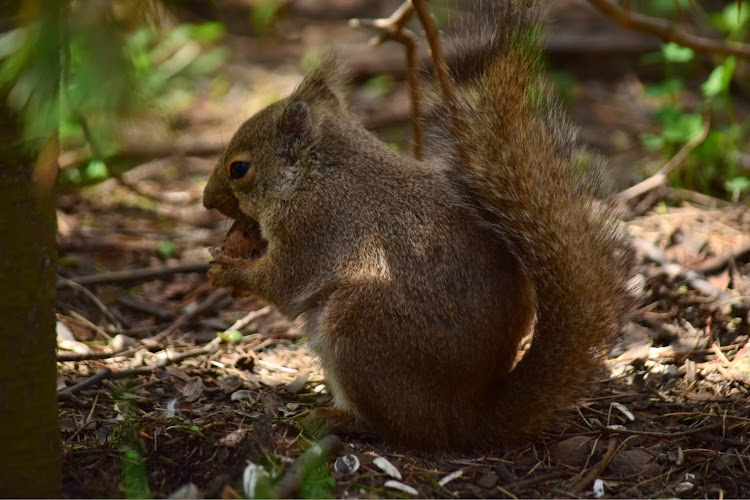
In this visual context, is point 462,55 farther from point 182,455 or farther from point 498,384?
point 182,455

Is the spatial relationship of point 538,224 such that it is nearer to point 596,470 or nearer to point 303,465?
point 596,470

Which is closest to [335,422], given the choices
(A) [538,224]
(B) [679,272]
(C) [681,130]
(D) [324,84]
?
(A) [538,224]

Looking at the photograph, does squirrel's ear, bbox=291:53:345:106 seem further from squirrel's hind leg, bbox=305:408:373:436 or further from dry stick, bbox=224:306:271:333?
squirrel's hind leg, bbox=305:408:373:436

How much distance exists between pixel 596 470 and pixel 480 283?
0.79 m

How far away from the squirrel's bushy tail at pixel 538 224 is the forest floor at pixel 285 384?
0.69 ft

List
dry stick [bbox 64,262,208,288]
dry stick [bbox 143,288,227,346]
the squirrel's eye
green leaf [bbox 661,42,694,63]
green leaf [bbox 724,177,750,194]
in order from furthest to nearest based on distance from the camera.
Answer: green leaf [bbox 724,177,750,194] < green leaf [bbox 661,42,694,63] < dry stick [bbox 64,262,208,288] < dry stick [bbox 143,288,227,346] < the squirrel's eye

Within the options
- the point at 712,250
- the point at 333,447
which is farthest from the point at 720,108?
the point at 333,447

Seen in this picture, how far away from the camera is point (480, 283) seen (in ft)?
10.1

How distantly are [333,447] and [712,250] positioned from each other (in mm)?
2884

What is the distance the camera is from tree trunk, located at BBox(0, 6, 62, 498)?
2281 mm

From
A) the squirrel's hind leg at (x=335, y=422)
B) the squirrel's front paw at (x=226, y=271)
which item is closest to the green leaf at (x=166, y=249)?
the squirrel's front paw at (x=226, y=271)


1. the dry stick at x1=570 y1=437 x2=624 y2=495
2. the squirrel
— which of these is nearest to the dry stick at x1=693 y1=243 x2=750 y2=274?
the squirrel

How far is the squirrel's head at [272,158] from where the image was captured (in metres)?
3.62

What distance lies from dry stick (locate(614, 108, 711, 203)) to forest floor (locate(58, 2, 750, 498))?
0.12 metres
